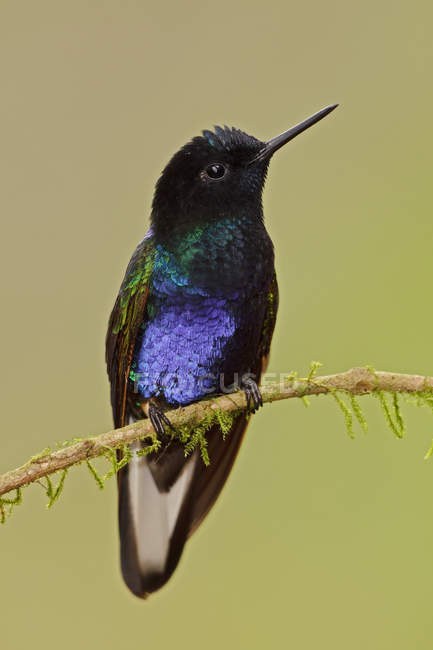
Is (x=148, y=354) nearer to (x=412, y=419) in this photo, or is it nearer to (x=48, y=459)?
(x=48, y=459)

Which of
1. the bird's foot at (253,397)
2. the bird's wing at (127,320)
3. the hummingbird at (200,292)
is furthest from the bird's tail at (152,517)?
the bird's foot at (253,397)

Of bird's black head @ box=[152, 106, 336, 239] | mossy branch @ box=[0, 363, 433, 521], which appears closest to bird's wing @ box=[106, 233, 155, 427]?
bird's black head @ box=[152, 106, 336, 239]

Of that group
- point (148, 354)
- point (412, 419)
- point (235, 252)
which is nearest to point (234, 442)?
point (148, 354)

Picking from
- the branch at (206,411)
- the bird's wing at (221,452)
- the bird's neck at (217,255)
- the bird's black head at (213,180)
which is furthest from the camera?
the bird's wing at (221,452)

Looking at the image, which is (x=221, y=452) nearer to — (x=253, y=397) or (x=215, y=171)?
(x=253, y=397)

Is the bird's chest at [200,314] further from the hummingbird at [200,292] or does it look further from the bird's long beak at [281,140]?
the bird's long beak at [281,140]

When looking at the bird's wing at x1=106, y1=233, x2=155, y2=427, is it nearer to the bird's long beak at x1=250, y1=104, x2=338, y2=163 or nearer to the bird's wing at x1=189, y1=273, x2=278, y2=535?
the bird's wing at x1=189, y1=273, x2=278, y2=535
